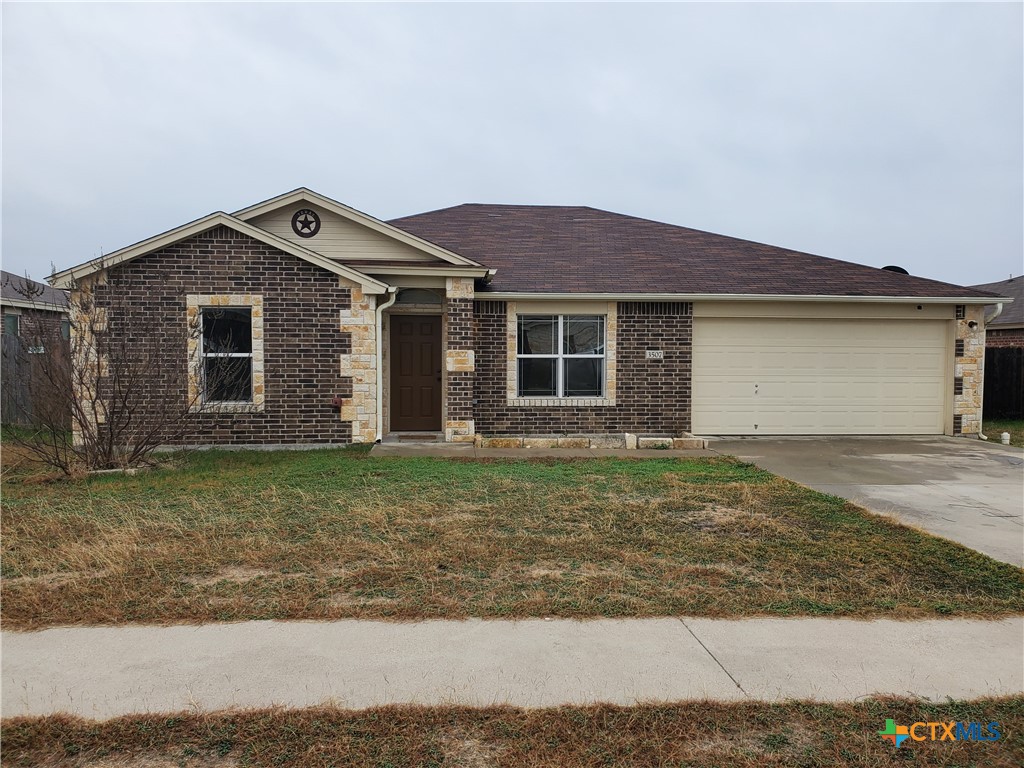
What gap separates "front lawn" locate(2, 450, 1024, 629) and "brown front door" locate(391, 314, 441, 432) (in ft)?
14.8

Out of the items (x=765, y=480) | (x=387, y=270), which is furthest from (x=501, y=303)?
(x=765, y=480)

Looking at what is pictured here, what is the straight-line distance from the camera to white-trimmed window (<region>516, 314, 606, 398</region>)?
13.3 m

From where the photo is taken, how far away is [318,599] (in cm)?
471

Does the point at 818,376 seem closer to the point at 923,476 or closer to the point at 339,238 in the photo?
the point at 923,476

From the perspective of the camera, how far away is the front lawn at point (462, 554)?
460cm

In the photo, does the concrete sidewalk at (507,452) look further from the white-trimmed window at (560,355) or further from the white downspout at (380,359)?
the white-trimmed window at (560,355)

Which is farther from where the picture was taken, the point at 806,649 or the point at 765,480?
the point at 765,480

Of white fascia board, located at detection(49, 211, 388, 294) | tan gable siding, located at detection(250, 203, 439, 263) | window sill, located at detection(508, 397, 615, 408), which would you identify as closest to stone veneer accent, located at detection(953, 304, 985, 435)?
window sill, located at detection(508, 397, 615, 408)

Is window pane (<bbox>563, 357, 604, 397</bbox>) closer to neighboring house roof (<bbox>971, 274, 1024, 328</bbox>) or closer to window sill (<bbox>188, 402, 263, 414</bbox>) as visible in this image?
window sill (<bbox>188, 402, 263, 414</bbox>)

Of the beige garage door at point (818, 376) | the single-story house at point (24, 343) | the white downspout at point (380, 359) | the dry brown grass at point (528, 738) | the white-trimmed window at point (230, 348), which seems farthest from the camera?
the beige garage door at point (818, 376)

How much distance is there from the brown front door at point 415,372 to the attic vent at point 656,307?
3665 millimetres

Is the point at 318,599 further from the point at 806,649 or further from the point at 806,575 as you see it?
the point at 806,575

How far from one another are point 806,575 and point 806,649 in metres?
1.40

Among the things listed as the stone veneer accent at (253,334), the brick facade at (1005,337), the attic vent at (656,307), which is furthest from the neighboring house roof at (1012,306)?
the stone veneer accent at (253,334)
